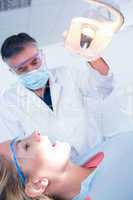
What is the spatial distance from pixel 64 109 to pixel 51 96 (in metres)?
0.10

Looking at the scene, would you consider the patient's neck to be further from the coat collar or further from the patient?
the coat collar

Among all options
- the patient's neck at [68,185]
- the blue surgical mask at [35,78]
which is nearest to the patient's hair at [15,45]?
the blue surgical mask at [35,78]

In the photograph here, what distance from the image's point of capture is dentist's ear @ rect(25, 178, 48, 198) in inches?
53.9

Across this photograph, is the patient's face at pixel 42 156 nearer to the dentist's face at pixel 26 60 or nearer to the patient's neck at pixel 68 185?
the patient's neck at pixel 68 185

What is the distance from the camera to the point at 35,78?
177 cm

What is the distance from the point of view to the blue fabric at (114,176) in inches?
→ 48.0

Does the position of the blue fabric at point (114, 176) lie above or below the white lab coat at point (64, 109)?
above

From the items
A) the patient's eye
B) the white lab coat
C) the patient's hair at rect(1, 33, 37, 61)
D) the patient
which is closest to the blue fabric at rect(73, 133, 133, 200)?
the patient

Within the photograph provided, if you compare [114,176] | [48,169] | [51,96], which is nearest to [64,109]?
[51,96]

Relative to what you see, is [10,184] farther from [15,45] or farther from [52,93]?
[15,45]

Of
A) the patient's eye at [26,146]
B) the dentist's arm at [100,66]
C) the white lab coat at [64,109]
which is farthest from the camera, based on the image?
the white lab coat at [64,109]

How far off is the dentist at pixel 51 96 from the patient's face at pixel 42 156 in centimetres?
41

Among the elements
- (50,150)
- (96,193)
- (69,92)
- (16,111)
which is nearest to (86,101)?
(69,92)

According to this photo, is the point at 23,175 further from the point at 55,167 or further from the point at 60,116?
the point at 60,116
